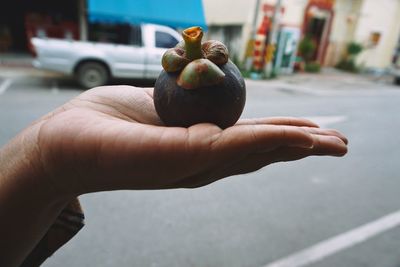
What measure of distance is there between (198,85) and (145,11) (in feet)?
28.9

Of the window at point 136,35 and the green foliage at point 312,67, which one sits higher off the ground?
the window at point 136,35

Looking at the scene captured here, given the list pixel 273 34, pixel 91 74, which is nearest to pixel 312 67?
pixel 273 34

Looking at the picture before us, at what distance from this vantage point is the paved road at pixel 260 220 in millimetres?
2699

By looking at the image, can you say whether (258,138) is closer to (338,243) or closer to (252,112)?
(338,243)

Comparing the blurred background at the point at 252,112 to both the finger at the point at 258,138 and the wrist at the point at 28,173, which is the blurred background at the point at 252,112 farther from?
the finger at the point at 258,138

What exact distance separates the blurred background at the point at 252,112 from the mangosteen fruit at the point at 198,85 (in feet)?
5.83

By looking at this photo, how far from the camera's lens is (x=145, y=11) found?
9148 mm

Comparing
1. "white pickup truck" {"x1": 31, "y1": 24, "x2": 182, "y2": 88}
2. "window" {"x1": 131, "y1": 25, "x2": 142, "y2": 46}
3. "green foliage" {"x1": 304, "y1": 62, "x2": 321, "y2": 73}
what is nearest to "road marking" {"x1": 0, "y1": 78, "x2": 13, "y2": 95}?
"white pickup truck" {"x1": 31, "y1": 24, "x2": 182, "y2": 88}

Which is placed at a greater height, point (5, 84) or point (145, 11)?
point (145, 11)

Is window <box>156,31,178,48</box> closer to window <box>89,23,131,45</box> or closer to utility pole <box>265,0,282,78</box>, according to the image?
window <box>89,23,131,45</box>

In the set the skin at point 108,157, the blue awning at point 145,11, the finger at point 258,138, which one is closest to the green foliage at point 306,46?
the blue awning at point 145,11

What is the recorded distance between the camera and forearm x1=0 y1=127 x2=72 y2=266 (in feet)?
3.62

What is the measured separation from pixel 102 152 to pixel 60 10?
16.3 m

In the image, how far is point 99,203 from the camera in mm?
3320
